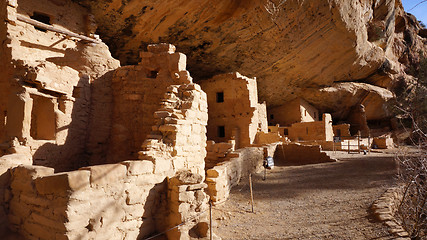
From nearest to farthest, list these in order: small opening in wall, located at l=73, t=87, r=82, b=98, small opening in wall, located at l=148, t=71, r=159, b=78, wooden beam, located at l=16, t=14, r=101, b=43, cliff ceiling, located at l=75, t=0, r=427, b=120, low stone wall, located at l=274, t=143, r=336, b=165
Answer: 1. small opening in wall, located at l=73, t=87, r=82, b=98
2. small opening in wall, located at l=148, t=71, r=159, b=78
3. wooden beam, located at l=16, t=14, r=101, b=43
4. cliff ceiling, located at l=75, t=0, r=427, b=120
5. low stone wall, located at l=274, t=143, r=336, b=165

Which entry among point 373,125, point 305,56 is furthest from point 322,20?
point 373,125

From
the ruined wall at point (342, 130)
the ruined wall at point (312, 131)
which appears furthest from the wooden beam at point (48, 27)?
the ruined wall at point (342, 130)

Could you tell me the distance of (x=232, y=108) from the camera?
44.7 feet

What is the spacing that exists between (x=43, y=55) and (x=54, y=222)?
695cm

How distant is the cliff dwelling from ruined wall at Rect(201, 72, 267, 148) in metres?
0.06

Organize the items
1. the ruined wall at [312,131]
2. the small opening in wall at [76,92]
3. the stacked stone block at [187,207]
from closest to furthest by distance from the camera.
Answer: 1. the stacked stone block at [187,207]
2. the small opening in wall at [76,92]
3. the ruined wall at [312,131]

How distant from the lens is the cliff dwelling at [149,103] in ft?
10.1

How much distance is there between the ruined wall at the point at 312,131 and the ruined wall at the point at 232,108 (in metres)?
4.95

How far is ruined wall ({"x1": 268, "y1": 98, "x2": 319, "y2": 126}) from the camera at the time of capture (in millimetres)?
19627

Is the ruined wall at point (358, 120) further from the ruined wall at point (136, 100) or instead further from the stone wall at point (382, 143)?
the ruined wall at point (136, 100)

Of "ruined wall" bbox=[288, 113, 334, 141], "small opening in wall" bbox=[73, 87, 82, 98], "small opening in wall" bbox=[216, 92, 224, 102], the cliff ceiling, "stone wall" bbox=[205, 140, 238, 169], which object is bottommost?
"stone wall" bbox=[205, 140, 238, 169]

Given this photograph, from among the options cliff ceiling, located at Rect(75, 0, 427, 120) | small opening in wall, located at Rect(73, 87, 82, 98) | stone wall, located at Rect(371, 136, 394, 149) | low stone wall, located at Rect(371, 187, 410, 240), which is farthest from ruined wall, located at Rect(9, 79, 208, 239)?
stone wall, located at Rect(371, 136, 394, 149)

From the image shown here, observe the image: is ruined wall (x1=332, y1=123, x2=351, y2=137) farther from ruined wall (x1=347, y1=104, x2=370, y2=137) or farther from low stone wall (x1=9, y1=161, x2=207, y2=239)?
low stone wall (x1=9, y1=161, x2=207, y2=239)

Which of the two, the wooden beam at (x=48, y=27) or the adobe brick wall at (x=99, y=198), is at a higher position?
the wooden beam at (x=48, y=27)
